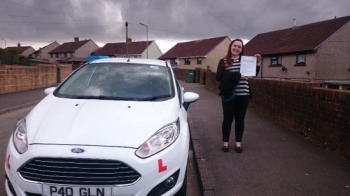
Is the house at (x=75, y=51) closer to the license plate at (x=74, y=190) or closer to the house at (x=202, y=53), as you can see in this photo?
the house at (x=202, y=53)

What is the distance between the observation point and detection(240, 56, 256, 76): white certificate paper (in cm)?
486

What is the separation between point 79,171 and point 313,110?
15.5 feet

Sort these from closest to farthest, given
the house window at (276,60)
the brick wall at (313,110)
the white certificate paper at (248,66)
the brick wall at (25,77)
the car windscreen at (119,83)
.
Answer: the car windscreen at (119,83)
the white certificate paper at (248,66)
the brick wall at (313,110)
the brick wall at (25,77)
the house window at (276,60)

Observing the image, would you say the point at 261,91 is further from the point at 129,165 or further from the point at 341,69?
the point at 341,69

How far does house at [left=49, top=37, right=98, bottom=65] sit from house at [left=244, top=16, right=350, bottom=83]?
4531cm

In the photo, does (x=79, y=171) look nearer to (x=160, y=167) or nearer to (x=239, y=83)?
(x=160, y=167)

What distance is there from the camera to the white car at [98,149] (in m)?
2.73

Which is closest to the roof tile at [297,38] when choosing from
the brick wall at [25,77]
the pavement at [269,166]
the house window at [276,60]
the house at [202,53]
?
the house window at [276,60]

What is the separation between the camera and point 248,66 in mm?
4871

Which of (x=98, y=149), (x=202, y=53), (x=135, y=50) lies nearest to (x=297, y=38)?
(x=202, y=53)

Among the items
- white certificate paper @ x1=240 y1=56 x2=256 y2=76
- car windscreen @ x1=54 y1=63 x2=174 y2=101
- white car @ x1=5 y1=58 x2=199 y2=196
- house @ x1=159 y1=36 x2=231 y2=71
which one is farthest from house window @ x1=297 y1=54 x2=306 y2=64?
white car @ x1=5 y1=58 x2=199 y2=196

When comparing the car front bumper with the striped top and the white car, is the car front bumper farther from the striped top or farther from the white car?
the striped top

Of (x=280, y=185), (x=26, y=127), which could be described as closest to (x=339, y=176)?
(x=280, y=185)

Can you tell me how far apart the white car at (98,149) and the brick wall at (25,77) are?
12.9 m
